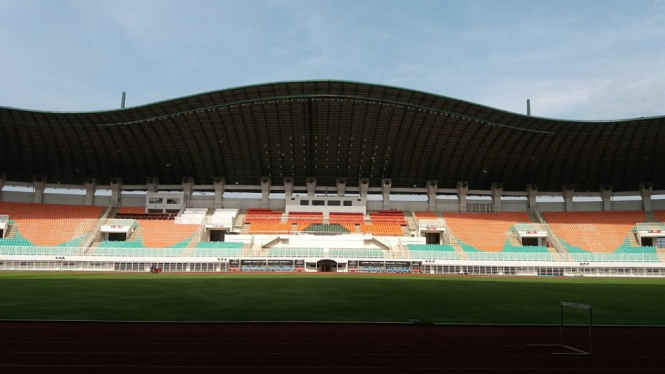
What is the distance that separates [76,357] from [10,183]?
230 ft

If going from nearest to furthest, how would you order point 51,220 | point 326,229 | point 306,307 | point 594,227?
point 306,307 → point 51,220 → point 326,229 → point 594,227

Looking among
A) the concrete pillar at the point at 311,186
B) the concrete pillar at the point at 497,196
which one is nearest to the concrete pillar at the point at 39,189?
the concrete pillar at the point at 311,186

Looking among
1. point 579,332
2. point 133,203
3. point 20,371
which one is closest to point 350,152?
point 133,203

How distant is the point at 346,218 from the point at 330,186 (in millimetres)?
6335

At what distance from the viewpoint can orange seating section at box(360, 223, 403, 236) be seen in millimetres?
62656

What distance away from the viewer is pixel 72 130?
59156 millimetres

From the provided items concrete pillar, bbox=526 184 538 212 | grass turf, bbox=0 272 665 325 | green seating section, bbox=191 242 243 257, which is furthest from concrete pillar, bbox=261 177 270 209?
grass turf, bbox=0 272 665 325

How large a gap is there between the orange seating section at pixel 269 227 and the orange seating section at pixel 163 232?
24.5 ft

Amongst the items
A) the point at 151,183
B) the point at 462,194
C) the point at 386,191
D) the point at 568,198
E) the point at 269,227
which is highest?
the point at 151,183

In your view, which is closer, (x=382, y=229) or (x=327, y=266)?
(x=327, y=266)

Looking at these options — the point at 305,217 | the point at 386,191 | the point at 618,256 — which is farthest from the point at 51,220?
the point at 618,256

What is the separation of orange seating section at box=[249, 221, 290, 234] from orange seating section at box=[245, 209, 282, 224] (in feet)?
4.24

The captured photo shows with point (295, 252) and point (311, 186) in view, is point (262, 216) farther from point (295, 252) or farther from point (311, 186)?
point (295, 252)

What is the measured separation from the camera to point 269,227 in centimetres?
6356
